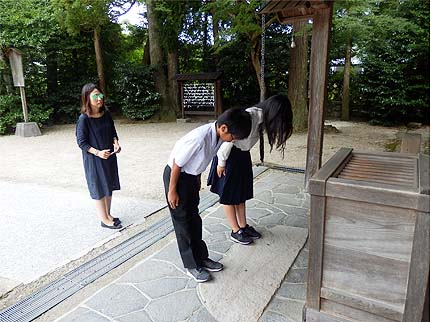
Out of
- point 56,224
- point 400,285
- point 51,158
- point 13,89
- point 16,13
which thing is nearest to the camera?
point 400,285

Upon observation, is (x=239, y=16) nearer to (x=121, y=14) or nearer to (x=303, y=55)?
(x=303, y=55)

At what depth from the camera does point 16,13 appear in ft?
28.2

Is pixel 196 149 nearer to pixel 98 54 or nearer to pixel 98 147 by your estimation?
pixel 98 147

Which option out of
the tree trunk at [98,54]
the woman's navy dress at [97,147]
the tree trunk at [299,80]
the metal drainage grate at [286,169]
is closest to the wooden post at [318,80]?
the metal drainage grate at [286,169]

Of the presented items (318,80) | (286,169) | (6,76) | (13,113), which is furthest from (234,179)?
(6,76)

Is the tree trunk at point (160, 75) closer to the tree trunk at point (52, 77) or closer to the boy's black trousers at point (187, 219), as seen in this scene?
the tree trunk at point (52, 77)

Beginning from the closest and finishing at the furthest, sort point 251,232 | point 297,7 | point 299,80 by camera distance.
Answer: point 251,232, point 297,7, point 299,80

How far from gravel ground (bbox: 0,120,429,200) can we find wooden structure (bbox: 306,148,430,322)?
8.50 ft

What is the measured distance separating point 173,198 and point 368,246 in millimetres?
1077

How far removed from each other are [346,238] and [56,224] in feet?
8.93

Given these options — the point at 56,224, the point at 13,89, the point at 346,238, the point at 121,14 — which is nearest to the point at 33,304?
the point at 56,224

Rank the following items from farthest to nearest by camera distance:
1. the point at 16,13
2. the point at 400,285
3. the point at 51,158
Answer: the point at 16,13 < the point at 51,158 < the point at 400,285

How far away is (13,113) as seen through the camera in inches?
350

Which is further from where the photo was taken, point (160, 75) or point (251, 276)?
point (160, 75)
